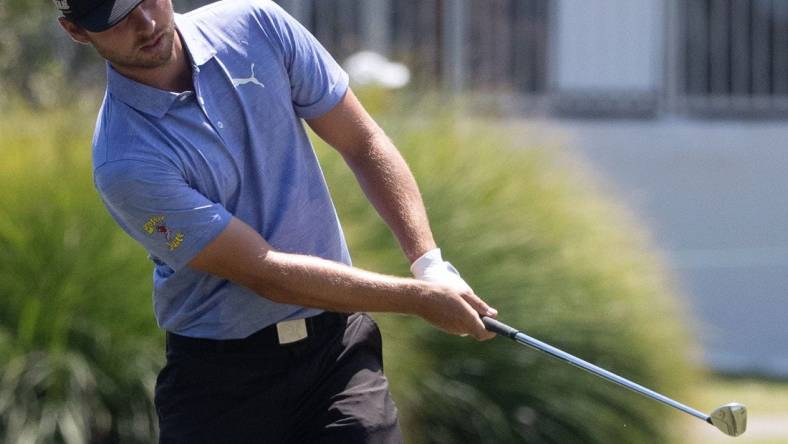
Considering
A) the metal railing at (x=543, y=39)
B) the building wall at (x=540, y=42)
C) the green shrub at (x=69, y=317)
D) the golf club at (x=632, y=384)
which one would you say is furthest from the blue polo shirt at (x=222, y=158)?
the building wall at (x=540, y=42)

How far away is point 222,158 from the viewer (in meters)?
3.58

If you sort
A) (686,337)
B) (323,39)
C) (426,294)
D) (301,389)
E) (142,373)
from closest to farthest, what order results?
(426,294) → (301,389) → (142,373) → (686,337) → (323,39)

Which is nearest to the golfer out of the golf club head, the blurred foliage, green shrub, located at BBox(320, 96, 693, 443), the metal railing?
the golf club head

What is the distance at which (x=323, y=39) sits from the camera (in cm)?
1099

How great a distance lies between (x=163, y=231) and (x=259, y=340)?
1.47 feet

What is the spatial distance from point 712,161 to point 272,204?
26.1ft

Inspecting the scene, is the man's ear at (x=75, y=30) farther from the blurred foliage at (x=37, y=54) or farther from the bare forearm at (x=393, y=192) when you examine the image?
the blurred foliage at (x=37, y=54)

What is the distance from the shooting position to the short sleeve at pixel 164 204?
11.2 ft

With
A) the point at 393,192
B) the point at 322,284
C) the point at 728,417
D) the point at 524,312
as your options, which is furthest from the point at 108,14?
the point at 524,312

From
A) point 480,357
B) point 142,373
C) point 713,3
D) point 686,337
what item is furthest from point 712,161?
point 142,373

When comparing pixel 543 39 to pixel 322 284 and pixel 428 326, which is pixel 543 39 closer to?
pixel 428 326

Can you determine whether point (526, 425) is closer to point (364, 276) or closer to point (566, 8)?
point (364, 276)

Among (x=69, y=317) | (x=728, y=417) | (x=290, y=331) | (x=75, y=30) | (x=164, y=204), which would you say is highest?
(x=75, y=30)

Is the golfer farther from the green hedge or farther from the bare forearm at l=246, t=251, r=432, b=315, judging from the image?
the green hedge
